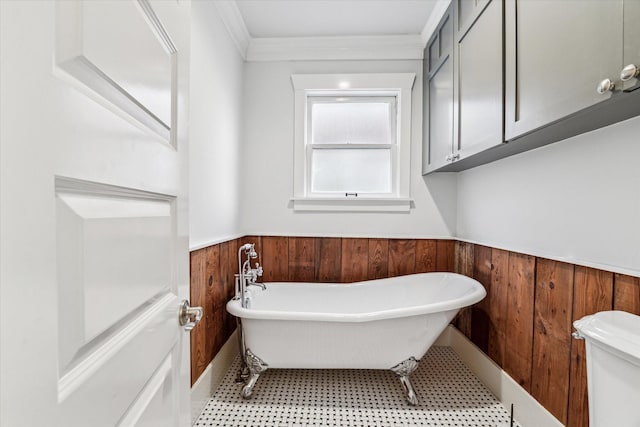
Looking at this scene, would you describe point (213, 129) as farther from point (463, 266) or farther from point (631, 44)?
point (463, 266)

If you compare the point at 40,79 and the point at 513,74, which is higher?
the point at 513,74

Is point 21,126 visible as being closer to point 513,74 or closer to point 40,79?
point 40,79

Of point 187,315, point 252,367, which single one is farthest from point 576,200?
point 252,367

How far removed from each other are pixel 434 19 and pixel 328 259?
6.08ft

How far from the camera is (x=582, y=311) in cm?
133

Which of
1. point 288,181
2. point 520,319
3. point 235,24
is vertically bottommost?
point 520,319

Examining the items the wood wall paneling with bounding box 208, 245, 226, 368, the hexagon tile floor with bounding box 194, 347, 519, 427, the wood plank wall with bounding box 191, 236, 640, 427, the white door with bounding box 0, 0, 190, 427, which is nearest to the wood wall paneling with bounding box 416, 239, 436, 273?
the wood plank wall with bounding box 191, 236, 640, 427

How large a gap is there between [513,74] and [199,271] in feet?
5.62

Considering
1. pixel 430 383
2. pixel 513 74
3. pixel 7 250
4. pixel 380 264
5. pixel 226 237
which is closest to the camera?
pixel 7 250

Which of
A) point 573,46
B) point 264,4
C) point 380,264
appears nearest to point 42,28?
point 573,46

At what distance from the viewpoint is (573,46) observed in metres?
1.05

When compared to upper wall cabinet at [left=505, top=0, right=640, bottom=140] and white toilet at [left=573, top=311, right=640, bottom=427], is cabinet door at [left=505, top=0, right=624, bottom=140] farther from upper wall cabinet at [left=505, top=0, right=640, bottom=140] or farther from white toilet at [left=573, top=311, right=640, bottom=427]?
white toilet at [left=573, top=311, right=640, bottom=427]

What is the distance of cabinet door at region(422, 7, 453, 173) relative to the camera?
6.79 feet

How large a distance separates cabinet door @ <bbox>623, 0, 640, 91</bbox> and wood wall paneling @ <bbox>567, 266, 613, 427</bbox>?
2.33ft
